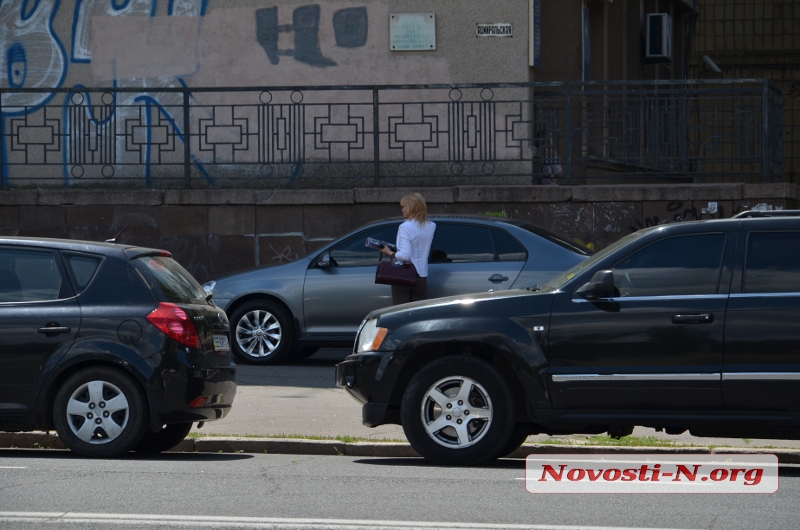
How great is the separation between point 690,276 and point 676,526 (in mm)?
2136

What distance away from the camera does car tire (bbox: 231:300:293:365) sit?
12.9 metres

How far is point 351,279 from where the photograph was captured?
1265 centimetres

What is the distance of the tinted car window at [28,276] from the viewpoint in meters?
8.22

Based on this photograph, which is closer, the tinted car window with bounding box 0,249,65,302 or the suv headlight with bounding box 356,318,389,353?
the suv headlight with bounding box 356,318,389,353

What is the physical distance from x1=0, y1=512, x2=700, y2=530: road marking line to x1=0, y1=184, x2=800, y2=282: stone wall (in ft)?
29.6

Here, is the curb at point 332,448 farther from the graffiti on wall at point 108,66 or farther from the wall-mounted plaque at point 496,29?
the wall-mounted plaque at point 496,29

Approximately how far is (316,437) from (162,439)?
1125 mm

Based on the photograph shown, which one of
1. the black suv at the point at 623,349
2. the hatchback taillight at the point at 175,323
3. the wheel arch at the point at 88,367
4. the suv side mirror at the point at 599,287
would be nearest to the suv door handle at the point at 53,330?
the wheel arch at the point at 88,367

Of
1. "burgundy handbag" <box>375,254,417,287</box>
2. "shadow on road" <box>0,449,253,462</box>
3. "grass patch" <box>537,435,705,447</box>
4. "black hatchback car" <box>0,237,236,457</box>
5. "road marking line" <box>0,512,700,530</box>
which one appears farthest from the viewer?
"burgundy handbag" <box>375,254,417,287</box>

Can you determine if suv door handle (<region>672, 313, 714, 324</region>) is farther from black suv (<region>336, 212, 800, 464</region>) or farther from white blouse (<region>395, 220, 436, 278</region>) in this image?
white blouse (<region>395, 220, 436, 278</region>)

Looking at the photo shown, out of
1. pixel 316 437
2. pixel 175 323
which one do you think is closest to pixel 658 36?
pixel 316 437

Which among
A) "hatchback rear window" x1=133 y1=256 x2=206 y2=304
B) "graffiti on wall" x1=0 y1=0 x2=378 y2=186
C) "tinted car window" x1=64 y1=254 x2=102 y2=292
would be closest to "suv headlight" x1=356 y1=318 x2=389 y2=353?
"hatchback rear window" x1=133 y1=256 x2=206 y2=304

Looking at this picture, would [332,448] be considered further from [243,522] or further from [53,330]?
[243,522]

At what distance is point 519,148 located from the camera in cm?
1540
